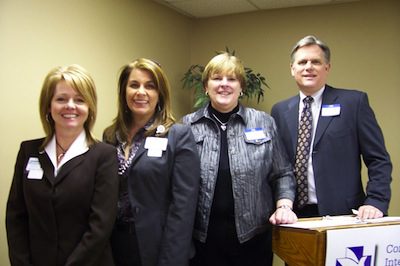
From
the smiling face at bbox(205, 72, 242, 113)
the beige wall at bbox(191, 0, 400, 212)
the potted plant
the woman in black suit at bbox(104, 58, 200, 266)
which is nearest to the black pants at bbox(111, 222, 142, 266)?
the woman in black suit at bbox(104, 58, 200, 266)

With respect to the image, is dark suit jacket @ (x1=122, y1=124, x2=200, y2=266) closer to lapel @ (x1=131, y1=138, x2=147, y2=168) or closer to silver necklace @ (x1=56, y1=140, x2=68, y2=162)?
lapel @ (x1=131, y1=138, x2=147, y2=168)

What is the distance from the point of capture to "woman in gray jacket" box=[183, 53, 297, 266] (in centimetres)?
192


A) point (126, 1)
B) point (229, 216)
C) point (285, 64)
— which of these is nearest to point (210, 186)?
point (229, 216)

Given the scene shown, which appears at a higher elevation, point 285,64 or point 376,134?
point 285,64

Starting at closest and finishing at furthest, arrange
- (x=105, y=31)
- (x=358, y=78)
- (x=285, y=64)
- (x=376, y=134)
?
(x=376, y=134)
(x=105, y=31)
(x=358, y=78)
(x=285, y=64)

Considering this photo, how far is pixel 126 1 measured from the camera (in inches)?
141

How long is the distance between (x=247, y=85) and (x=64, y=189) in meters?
2.65

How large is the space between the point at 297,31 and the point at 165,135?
2.96 m

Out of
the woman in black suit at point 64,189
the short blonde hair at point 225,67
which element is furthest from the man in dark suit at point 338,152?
the woman in black suit at point 64,189

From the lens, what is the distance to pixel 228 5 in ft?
13.7

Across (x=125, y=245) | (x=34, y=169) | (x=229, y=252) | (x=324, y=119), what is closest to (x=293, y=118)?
(x=324, y=119)

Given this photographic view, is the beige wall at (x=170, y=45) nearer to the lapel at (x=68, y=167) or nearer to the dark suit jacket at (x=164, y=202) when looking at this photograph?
the lapel at (x=68, y=167)

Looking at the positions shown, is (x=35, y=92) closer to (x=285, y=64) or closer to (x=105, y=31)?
(x=105, y=31)

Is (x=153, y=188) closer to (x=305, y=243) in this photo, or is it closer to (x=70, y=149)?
(x=70, y=149)
